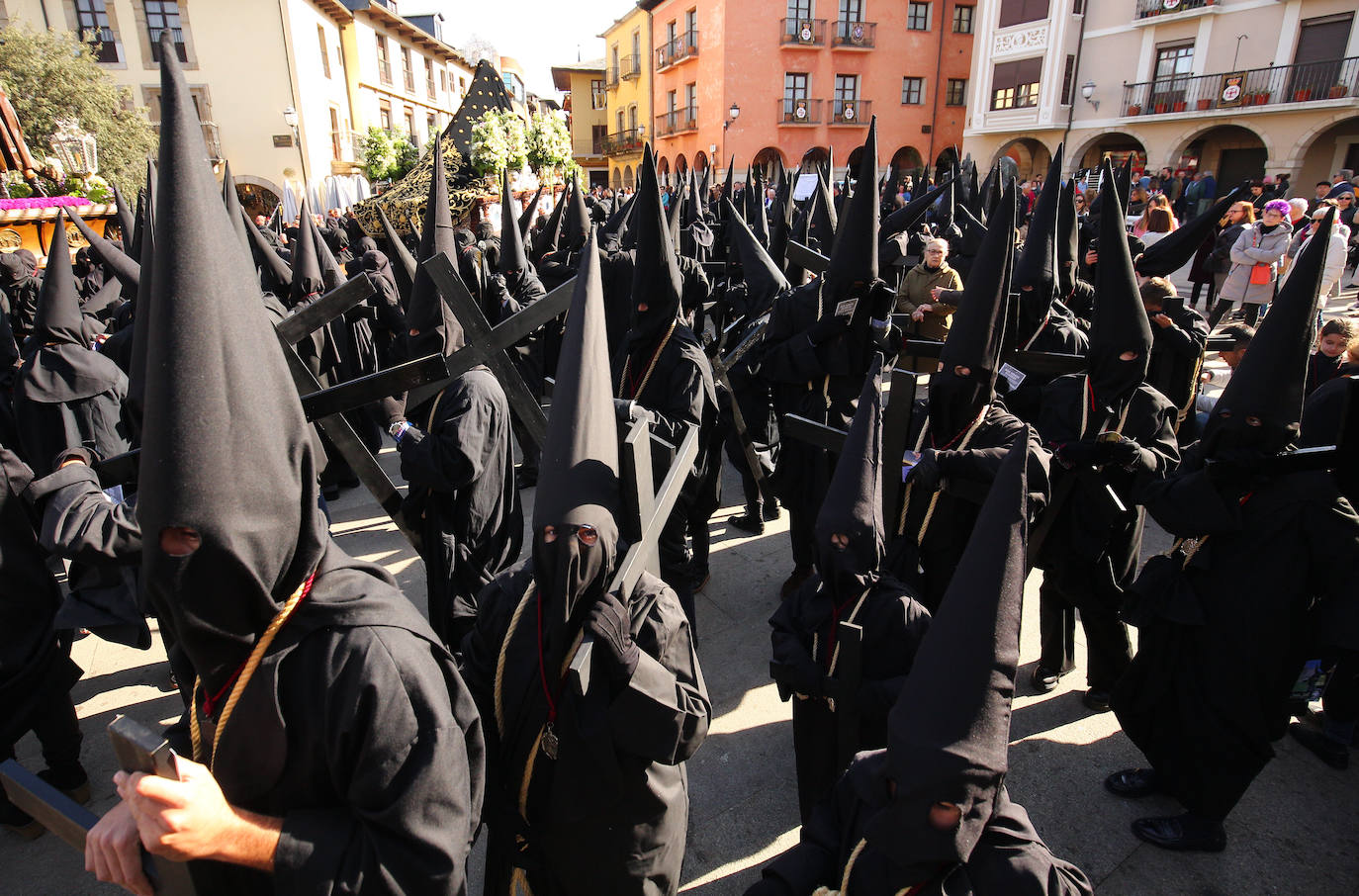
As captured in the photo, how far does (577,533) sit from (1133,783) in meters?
2.98

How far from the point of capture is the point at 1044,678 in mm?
4055

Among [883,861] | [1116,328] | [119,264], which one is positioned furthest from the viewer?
[119,264]

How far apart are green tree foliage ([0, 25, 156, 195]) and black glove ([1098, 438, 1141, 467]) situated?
83.6 feet

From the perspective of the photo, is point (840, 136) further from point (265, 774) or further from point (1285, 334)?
point (265, 774)

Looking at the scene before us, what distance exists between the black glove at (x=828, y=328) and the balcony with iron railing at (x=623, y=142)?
41907 millimetres

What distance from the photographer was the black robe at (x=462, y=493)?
3.48m

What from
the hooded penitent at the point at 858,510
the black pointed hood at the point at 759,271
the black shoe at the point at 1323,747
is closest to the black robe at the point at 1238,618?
the black shoe at the point at 1323,747

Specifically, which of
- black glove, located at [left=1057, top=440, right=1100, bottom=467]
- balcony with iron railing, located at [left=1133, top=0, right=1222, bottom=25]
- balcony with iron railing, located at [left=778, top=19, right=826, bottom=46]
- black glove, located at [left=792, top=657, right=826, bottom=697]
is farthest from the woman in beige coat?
balcony with iron railing, located at [left=778, top=19, right=826, bottom=46]

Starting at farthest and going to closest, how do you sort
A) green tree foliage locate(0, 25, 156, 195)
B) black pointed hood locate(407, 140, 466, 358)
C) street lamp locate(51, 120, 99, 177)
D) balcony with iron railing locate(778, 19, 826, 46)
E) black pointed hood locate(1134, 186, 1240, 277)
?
balcony with iron railing locate(778, 19, 826, 46)
green tree foliage locate(0, 25, 156, 195)
street lamp locate(51, 120, 99, 177)
black pointed hood locate(1134, 186, 1240, 277)
black pointed hood locate(407, 140, 466, 358)

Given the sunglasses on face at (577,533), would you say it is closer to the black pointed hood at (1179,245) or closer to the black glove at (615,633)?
the black glove at (615,633)

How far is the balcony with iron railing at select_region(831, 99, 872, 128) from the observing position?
35750 mm

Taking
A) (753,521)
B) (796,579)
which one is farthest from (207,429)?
(753,521)

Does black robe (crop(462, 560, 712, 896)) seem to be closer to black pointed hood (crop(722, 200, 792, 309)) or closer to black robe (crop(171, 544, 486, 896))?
black robe (crop(171, 544, 486, 896))

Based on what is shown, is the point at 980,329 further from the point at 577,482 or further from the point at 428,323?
the point at 428,323
